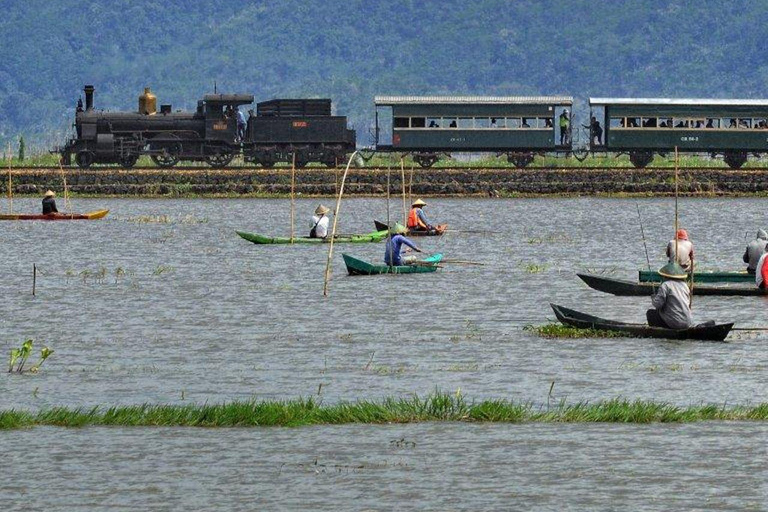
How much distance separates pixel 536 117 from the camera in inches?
3250

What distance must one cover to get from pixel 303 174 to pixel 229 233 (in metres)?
20.4

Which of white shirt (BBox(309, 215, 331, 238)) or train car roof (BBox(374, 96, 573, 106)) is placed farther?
train car roof (BBox(374, 96, 573, 106))

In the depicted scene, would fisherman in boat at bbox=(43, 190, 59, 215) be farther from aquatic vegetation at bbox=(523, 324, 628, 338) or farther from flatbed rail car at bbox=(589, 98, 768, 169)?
aquatic vegetation at bbox=(523, 324, 628, 338)

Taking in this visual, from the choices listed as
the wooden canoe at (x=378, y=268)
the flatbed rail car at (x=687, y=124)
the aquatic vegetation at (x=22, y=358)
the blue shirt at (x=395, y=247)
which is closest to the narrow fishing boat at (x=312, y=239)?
the wooden canoe at (x=378, y=268)

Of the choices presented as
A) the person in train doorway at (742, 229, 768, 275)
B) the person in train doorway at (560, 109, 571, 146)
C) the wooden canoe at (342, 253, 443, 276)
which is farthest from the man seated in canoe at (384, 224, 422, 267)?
the person in train doorway at (560, 109, 571, 146)

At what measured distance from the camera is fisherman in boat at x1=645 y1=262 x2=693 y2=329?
24859 millimetres

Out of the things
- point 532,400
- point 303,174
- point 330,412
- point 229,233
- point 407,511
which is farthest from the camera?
point 303,174

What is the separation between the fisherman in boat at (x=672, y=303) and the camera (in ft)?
81.6

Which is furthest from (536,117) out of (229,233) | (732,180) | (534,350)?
(534,350)

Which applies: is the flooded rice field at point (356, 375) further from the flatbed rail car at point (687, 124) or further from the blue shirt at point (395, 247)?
the flatbed rail car at point (687, 124)

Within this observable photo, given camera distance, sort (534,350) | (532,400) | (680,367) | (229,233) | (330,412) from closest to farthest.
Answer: (330,412) < (532,400) < (680,367) < (534,350) < (229,233)

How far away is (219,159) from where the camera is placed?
8519 centimetres

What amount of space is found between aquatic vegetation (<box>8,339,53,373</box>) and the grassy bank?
2586 mm

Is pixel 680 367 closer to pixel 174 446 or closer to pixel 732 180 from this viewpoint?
pixel 174 446
